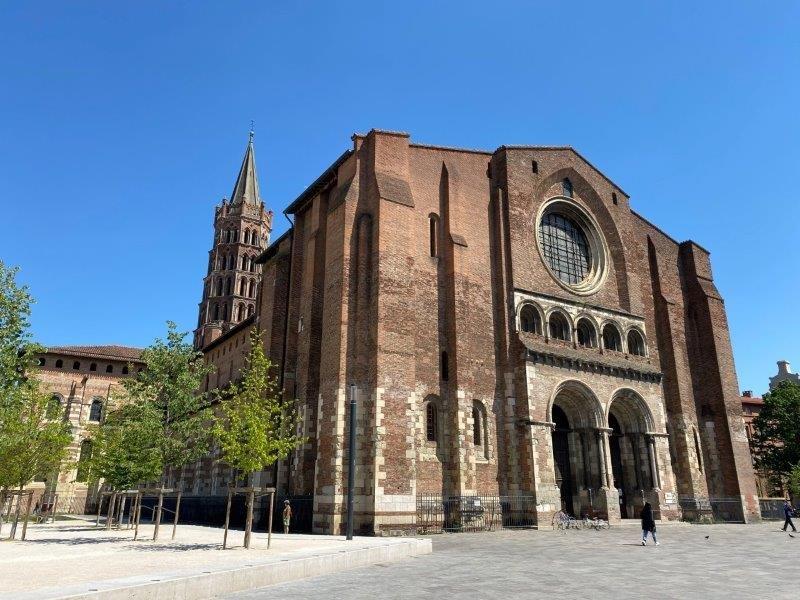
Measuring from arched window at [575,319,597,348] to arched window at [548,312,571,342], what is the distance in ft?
2.53

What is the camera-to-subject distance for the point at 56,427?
19.8 meters

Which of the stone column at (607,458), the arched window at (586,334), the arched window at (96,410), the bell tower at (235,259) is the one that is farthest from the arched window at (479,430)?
the bell tower at (235,259)

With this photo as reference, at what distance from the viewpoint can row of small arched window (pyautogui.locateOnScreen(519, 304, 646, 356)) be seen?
26.4 meters

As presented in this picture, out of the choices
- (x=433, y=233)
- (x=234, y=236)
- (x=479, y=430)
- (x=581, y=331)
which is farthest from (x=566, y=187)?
(x=234, y=236)

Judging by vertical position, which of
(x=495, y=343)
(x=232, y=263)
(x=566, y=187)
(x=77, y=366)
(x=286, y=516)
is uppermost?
(x=232, y=263)

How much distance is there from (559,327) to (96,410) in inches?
1641

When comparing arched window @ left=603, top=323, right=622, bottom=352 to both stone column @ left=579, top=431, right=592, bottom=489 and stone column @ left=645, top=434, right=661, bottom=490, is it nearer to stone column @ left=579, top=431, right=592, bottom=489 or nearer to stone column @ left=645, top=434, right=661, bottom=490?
stone column @ left=645, top=434, right=661, bottom=490

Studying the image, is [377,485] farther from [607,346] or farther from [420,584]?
[607,346]

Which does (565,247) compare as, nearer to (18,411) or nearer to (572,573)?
(572,573)

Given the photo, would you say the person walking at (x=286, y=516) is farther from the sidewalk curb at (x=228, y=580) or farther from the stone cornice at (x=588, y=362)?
the stone cornice at (x=588, y=362)

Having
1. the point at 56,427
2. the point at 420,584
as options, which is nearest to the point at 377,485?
the point at 420,584

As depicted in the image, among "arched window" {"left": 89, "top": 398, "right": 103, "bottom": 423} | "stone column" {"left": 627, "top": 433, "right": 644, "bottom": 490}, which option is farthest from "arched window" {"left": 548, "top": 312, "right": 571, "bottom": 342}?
"arched window" {"left": 89, "top": 398, "right": 103, "bottom": 423}

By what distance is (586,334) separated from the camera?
2834cm

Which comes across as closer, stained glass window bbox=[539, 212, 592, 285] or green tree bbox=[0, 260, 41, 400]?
Result: green tree bbox=[0, 260, 41, 400]
